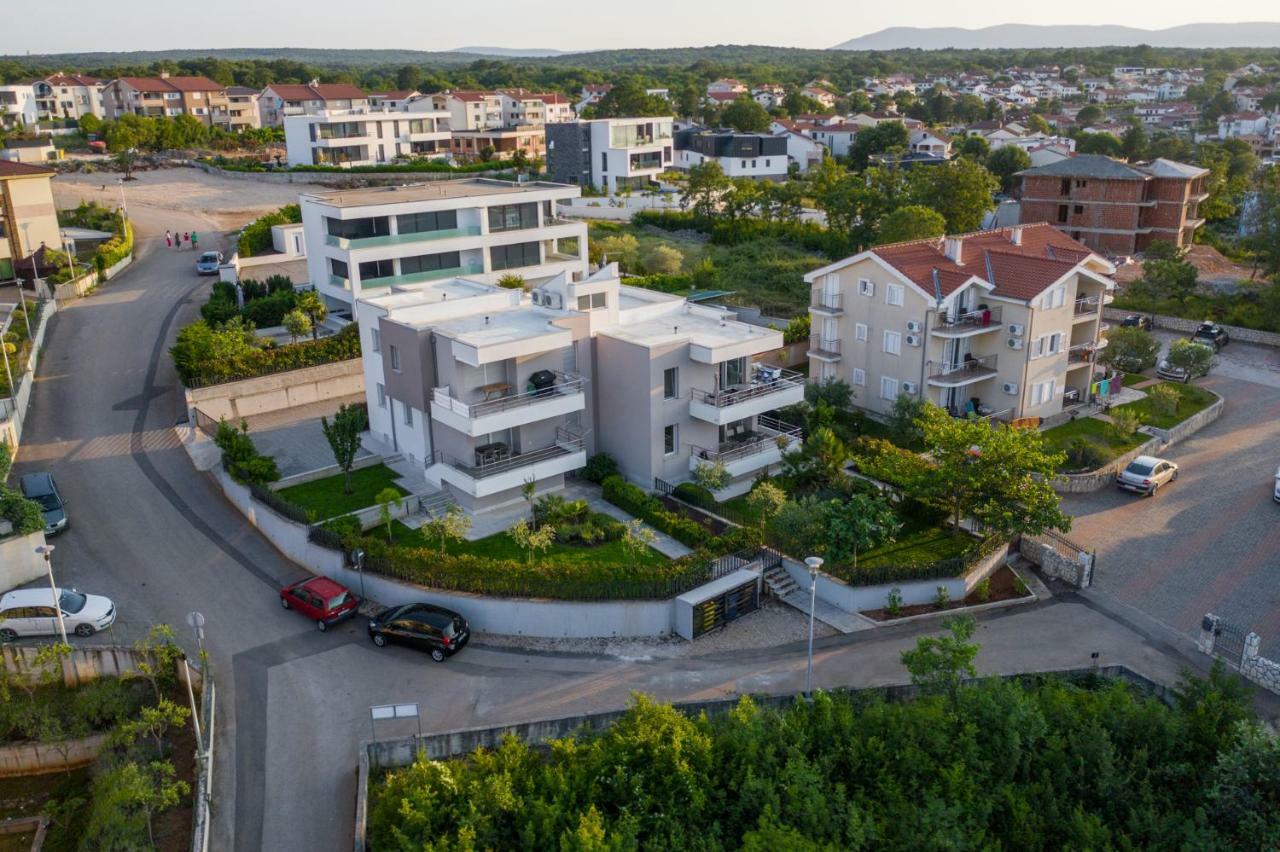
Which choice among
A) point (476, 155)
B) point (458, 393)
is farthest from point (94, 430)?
point (476, 155)

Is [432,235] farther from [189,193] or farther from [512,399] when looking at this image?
[189,193]

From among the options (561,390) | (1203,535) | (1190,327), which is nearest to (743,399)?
(561,390)

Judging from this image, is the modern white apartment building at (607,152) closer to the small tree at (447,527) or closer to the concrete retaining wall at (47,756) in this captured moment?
the small tree at (447,527)

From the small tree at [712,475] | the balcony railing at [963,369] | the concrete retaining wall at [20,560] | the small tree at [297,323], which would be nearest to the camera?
the concrete retaining wall at [20,560]

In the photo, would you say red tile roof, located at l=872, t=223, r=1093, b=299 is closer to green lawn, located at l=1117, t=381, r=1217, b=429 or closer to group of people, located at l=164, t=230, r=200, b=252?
green lawn, located at l=1117, t=381, r=1217, b=429

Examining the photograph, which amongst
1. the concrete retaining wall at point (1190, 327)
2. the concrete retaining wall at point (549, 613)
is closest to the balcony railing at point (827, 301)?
the concrete retaining wall at point (549, 613)

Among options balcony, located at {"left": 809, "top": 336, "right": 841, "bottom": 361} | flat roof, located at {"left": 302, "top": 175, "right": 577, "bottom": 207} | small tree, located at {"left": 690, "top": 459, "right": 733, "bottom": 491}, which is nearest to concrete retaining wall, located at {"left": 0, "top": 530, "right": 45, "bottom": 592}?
small tree, located at {"left": 690, "top": 459, "right": 733, "bottom": 491}
